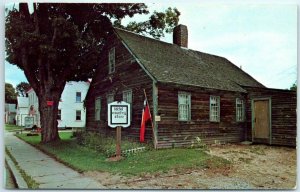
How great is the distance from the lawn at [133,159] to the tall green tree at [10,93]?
1.43 metres

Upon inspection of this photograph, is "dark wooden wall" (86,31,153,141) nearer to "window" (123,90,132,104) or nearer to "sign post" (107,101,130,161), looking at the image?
"window" (123,90,132,104)

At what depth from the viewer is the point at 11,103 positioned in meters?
6.87

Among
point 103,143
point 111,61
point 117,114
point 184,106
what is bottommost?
point 103,143

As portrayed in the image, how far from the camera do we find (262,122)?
1030 cm

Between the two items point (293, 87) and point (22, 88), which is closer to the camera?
point (293, 87)

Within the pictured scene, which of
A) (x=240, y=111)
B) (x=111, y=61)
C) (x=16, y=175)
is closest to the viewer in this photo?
(x=16, y=175)

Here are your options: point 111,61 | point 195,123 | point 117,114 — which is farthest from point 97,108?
point 195,123

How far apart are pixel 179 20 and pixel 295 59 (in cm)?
256

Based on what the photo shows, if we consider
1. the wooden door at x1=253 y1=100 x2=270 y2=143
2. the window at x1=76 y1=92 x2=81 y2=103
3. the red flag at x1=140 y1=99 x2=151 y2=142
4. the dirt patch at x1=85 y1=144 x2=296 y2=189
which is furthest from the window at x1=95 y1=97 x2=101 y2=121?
the wooden door at x1=253 y1=100 x2=270 y2=143

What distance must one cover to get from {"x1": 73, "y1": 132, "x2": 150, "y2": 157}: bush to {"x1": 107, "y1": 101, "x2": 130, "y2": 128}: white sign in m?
0.79

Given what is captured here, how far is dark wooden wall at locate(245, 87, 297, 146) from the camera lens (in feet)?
26.6

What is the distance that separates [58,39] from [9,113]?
2892mm

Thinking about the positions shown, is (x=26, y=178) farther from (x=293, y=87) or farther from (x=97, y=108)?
(x=293, y=87)

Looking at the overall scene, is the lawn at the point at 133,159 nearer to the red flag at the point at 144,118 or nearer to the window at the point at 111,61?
the red flag at the point at 144,118
